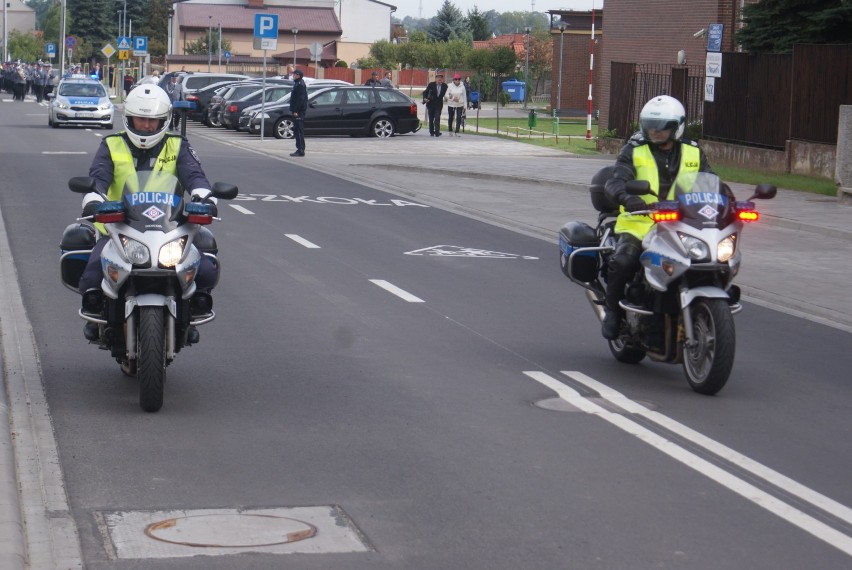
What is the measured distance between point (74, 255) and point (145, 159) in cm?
68

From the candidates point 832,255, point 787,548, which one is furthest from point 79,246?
point 832,255

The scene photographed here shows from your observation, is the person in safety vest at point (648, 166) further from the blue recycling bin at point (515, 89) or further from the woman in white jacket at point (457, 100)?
the blue recycling bin at point (515, 89)

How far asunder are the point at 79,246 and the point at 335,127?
32109 millimetres

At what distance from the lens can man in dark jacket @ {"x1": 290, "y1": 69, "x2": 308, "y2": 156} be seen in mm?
31169

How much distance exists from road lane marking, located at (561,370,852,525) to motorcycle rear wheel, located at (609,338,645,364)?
50 centimetres

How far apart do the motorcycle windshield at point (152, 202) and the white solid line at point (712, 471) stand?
247cm

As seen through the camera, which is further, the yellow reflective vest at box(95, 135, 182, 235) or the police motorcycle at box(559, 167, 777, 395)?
the police motorcycle at box(559, 167, 777, 395)

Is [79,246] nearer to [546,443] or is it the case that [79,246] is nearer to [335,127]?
[546,443]

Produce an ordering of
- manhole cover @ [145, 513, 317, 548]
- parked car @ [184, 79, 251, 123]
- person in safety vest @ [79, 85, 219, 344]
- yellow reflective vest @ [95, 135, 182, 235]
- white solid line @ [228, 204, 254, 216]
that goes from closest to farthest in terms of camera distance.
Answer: manhole cover @ [145, 513, 317, 548] → person in safety vest @ [79, 85, 219, 344] → yellow reflective vest @ [95, 135, 182, 235] → white solid line @ [228, 204, 254, 216] → parked car @ [184, 79, 251, 123]

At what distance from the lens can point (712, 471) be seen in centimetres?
676

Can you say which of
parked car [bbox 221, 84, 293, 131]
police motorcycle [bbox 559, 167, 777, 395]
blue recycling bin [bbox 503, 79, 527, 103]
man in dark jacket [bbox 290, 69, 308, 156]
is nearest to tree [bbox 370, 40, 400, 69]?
blue recycling bin [bbox 503, 79, 527, 103]

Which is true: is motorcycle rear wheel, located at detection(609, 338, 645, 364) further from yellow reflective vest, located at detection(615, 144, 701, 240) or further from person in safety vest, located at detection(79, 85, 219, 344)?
person in safety vest, located at detection(79, 85, 219, 344)

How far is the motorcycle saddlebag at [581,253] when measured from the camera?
950 cm

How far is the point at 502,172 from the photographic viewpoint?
2738cm
